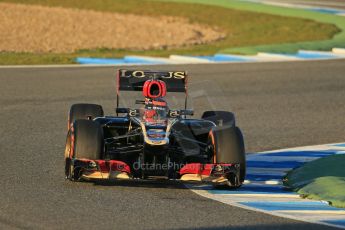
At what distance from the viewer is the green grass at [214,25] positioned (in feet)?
79.6

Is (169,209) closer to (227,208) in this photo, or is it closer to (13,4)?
(227,208)

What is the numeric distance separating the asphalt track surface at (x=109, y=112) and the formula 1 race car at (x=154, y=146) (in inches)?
8.2

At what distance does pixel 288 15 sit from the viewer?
107 feet

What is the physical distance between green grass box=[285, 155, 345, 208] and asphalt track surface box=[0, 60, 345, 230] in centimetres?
100

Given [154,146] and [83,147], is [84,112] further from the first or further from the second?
[154,146]

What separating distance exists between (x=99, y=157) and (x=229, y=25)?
21009mm

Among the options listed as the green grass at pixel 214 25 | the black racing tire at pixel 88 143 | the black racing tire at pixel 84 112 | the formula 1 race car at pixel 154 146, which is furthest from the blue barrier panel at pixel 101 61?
the black racing tire at pixel 88 143

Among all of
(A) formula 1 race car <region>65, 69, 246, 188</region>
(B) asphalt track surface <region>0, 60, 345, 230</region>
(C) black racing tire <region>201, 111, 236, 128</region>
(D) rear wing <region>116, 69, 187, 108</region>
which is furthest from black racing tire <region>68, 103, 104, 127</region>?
(C) black racing tire <region>201, 111, 236, 128</region>

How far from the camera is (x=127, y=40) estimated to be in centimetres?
2786

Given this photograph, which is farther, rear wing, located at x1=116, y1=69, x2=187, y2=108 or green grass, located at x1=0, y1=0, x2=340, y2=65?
green grass, located at x1=0, y1=0, x2=340, y2=65

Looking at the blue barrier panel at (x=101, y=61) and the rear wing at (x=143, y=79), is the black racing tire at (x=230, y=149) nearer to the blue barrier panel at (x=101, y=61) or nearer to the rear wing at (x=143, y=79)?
the rear wing at (x=143, y=79)

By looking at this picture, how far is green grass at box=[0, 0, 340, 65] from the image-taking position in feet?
79.6

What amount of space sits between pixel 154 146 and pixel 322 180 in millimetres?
1704

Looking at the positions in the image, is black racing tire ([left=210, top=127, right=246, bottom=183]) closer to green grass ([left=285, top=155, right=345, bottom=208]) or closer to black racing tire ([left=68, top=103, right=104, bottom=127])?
green grass ([left=285, top=155, right=345, bottom=208])
